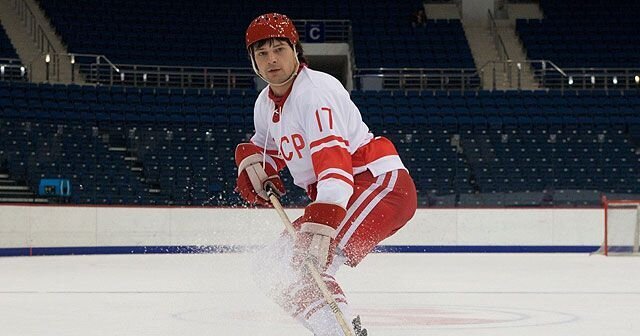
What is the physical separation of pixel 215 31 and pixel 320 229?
21434mm

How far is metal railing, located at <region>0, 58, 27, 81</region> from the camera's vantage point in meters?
19.7

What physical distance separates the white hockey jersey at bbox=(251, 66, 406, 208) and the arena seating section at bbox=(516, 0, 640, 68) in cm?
2100

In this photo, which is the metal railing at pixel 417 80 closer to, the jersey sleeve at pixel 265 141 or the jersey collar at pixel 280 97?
the jersey sleeve at pixel 265 141

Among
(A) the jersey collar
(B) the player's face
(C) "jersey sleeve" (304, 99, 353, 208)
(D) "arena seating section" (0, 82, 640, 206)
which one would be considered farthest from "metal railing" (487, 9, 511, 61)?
(C) "jersey sleeve" (304, 99, 353, 208)

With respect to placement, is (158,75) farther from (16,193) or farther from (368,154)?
(368,154)

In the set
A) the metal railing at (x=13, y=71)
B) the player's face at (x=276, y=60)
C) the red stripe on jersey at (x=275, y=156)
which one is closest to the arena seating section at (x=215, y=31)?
the metal railing at (x=13, y=71)

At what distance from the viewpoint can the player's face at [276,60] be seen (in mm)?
3715

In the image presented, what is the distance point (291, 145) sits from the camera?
377 cm

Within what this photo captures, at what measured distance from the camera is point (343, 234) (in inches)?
151

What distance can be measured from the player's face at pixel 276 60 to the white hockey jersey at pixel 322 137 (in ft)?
0.18

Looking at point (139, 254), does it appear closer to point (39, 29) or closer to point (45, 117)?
point (45, 117)

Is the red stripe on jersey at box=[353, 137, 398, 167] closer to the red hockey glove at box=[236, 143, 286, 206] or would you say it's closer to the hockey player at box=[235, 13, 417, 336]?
the hockey player at box=[235, 13, 417, 336]

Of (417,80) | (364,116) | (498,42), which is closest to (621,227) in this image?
(364,116)

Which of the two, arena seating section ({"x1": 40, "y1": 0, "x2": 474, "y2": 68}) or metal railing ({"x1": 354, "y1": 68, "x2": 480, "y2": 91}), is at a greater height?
arena seating section ({"x1": 40, "y1": 0, "x2": 474, "y2": 68})
